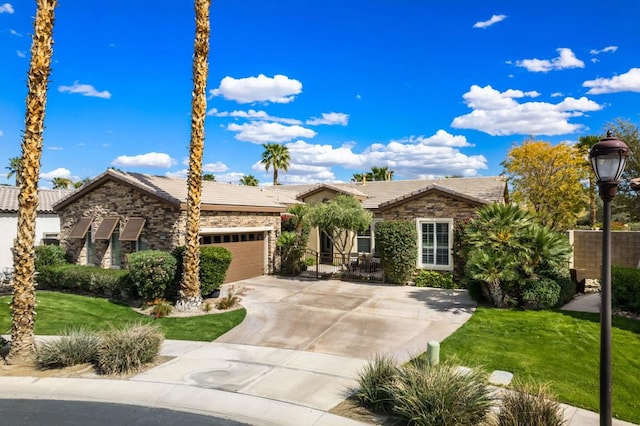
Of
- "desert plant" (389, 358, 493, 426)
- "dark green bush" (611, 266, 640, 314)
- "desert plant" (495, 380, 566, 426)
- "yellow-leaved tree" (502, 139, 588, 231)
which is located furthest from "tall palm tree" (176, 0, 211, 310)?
"yellow-leaved tree" (502, 139, 588, 231)

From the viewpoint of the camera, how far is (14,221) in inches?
842

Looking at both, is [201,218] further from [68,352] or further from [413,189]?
[413,189]

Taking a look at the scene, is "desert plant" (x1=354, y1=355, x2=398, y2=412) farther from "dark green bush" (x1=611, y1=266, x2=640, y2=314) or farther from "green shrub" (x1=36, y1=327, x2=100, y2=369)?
"dark green bush" (x1=611, y1=266, x2=640, y2=314)

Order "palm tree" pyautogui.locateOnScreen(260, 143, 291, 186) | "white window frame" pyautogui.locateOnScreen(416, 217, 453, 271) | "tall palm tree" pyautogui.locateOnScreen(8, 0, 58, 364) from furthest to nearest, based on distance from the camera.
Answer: "palm tree" pyautogui.locateOnScreen(260, 143, 291, 186)
"white window frame" pyautogui.locateOnScreen(416, 217, 453, 271)
"tall palm tree" pyautogui.locateOnScreen(8, 0, 58, 364)

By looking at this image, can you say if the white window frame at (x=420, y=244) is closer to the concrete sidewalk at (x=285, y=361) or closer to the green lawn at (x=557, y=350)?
the concrete sidewalk at (x=285, y=361)

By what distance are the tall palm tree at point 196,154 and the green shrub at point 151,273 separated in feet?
2.68

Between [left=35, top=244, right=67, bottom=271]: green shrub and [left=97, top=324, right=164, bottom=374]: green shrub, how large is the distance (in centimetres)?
1169

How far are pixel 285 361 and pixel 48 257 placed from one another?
14782 mm

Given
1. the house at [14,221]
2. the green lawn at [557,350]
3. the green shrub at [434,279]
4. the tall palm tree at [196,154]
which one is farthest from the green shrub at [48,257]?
the green lawn at [557,350]

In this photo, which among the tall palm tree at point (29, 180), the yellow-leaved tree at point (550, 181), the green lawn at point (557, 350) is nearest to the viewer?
the green lawn at point (557, 350)

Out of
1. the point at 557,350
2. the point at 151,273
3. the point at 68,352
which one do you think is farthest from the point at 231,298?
the point at 557,350

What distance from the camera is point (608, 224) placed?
5.23 m

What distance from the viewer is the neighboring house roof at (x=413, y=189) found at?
64.3 ft

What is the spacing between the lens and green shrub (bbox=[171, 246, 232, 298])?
1512 centimetres
